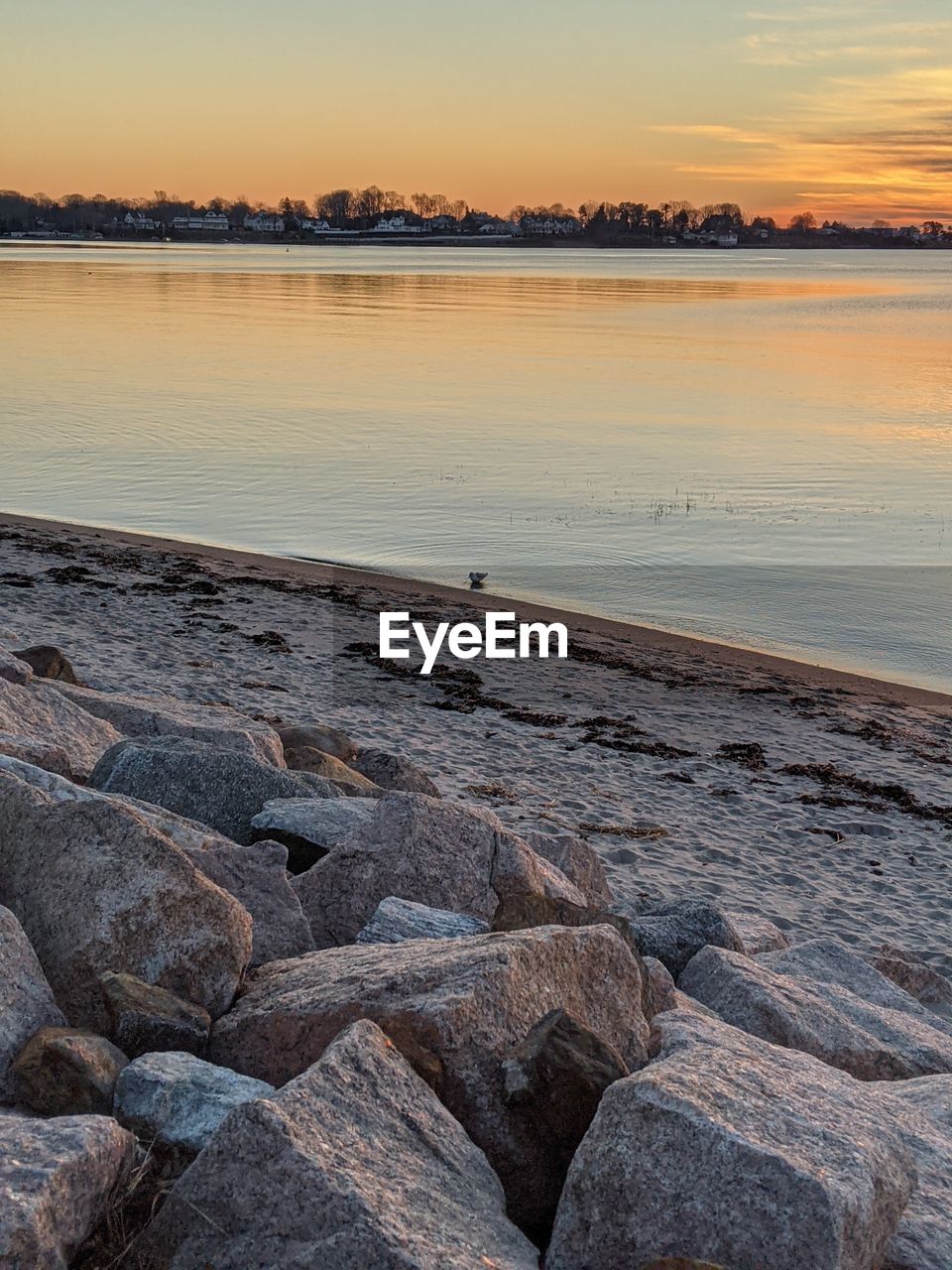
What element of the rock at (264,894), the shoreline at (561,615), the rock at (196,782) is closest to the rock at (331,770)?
the rock at (196,782)

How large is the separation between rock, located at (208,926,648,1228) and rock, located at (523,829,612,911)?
8.29ft

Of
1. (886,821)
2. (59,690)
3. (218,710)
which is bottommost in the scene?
(886,821)

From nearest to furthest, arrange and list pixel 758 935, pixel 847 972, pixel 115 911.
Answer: pixel 115 911 < pixel 847 972 < pixel 758 935

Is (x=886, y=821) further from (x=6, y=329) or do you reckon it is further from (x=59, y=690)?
(x=6, y=329)

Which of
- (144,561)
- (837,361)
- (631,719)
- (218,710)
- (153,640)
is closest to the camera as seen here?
(218,710)

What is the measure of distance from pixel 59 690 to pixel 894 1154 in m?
5.85

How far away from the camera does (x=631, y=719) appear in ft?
42.1

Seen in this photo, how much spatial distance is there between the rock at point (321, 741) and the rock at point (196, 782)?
207 centimetres

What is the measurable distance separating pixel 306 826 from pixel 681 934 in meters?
1.86

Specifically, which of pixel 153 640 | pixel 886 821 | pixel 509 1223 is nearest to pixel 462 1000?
pixel 509 1223

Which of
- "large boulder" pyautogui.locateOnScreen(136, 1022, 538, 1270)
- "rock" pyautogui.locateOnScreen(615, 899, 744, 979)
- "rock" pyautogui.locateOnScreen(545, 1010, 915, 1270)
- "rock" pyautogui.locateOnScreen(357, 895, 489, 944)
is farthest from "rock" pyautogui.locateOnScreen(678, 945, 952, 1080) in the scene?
"large boulder" pyautogui.locateOnScreen(136, 1022, 538, 1270)

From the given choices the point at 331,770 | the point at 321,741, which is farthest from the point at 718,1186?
the point at 321,741

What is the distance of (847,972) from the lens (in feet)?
21.1

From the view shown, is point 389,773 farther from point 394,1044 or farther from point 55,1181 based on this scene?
point 55,1181
